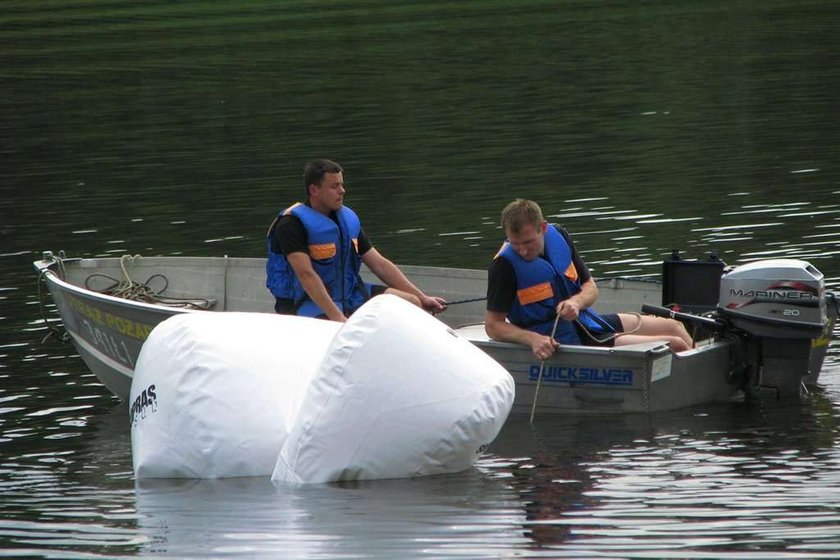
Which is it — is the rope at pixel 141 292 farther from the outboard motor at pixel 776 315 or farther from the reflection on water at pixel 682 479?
the outboard motor at pixel 776 315

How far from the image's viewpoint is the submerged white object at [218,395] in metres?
7.35

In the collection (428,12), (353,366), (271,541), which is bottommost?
(271,541)

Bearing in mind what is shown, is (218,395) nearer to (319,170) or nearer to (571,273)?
(319,170)

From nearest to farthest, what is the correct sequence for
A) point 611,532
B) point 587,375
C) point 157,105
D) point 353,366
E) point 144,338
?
point 611,532
point 353,366
point 587,375
point 144,338
point 157,105

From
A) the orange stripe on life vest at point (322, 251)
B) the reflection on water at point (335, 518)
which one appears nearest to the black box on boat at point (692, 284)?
the orange stripe on life vest at point (322, 251)

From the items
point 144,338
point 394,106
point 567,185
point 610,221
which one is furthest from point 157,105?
point 144,338

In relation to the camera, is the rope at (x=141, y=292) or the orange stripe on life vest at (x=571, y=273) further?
the rope at (x=141, y=292)

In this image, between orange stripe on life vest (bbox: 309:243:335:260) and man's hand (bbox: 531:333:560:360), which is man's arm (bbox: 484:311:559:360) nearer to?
man's hand (bbox: 531:333:560:360)

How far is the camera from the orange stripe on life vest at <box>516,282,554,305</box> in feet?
27.8

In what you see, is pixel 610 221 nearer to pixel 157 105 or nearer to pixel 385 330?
pixel 385 330

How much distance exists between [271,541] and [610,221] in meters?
7.83

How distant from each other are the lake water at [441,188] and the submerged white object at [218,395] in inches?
6.3

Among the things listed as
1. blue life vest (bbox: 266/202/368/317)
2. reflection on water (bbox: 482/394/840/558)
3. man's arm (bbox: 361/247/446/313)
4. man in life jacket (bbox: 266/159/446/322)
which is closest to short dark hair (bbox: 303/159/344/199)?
man in life jacket (bbox: 266/159/446/322)

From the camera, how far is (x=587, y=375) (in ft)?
27.8
